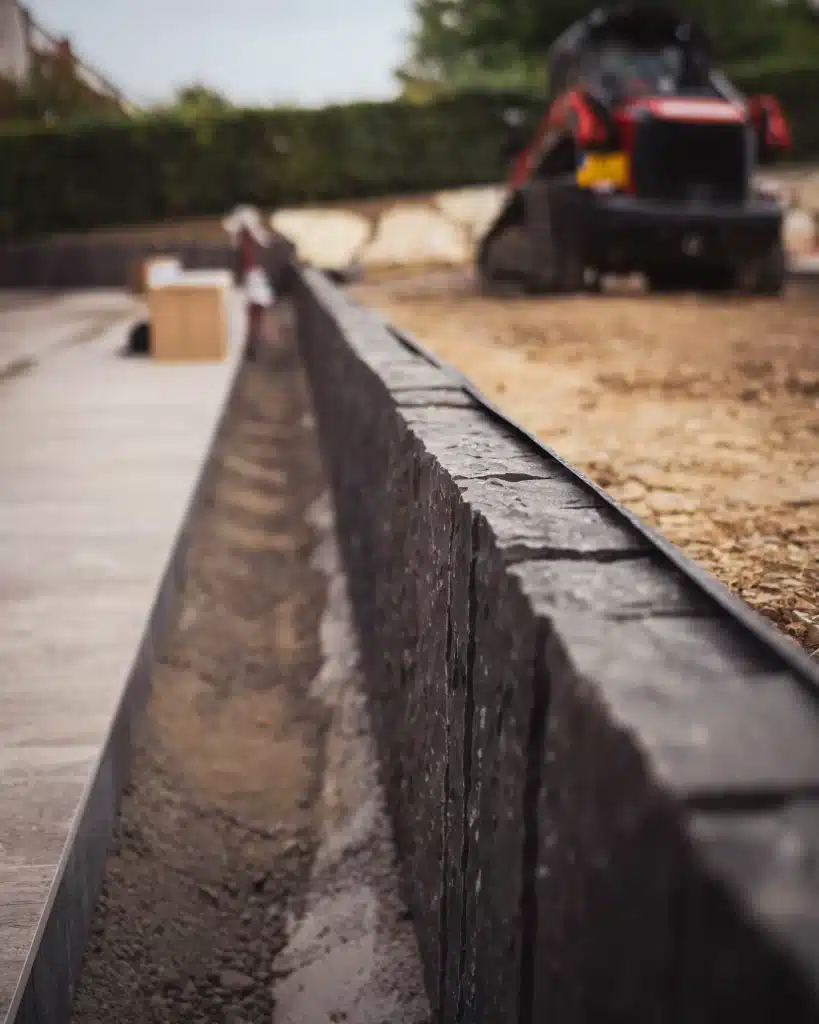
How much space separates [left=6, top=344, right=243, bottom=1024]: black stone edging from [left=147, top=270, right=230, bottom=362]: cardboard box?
15.6 feet

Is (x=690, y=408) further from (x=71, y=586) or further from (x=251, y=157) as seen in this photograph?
(x=251, y=157)

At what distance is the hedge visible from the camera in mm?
19031

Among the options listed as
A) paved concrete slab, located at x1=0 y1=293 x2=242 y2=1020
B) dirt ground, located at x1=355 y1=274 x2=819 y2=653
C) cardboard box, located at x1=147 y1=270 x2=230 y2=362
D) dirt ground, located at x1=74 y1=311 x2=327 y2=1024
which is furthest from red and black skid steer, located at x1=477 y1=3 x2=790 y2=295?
dirt ground, located at x1=74 y1=311 x2=327 y2=1024

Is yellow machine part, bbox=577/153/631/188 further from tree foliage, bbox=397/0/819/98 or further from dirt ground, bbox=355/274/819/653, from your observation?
tree foliage, bbox=397/0/819/98

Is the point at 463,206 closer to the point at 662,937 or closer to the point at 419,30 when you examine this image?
the point at 419,30

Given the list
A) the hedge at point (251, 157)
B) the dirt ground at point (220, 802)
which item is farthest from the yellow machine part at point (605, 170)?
the hedge at point (251, 157)

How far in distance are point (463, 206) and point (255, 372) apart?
1143 cm

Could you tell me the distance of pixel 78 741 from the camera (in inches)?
82.2

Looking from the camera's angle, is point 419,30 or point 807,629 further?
point 419,30

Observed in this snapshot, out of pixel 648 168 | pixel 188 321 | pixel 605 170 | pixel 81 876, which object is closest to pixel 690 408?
pixel 81 876

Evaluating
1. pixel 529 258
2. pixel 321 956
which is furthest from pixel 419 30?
pixel 321 956

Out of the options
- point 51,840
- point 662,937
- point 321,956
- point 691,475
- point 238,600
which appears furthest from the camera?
point 238,600

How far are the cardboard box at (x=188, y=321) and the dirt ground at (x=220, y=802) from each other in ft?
9.22

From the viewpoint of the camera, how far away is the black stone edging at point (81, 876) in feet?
5.02
